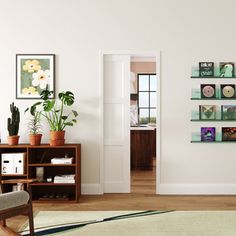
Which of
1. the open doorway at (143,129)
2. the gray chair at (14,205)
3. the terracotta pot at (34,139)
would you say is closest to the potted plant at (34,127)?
the terracotta pot at (34,139)

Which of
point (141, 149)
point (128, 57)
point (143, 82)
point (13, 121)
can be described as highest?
point (143, 82)

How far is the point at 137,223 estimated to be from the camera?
3.65 metres

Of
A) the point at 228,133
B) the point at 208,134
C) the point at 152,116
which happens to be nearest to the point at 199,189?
the point at 208,134

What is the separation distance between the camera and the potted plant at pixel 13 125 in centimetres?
459

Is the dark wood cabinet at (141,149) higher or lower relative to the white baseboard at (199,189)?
higher

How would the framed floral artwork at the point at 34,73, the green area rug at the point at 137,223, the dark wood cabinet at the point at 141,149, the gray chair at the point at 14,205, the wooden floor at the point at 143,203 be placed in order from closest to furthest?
the gray chair at the point at 14,205, the green area rug at the point at 137,223, the wooden floor at the point at 143,203, the framed floral artwork at the point at 34,73, the dark wood cabinet at the point at 141,149

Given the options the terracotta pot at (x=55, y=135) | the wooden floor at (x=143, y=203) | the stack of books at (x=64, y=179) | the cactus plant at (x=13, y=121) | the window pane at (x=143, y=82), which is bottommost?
the wooden floor at (x=143, y=203)

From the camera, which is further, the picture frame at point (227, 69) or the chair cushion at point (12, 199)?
the picture frame at point (227, 69)

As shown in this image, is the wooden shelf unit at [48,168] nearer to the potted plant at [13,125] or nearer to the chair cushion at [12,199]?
the potted plant at [13,125]

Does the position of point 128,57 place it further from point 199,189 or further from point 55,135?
point 199,189

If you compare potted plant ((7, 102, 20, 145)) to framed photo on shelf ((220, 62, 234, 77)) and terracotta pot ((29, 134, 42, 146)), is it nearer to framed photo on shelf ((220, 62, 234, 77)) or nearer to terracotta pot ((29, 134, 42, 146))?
terracotta pot ((29, 134, 42, 146))

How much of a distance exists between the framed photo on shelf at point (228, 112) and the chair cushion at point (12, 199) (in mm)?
3107

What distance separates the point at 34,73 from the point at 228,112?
2887 millimetres

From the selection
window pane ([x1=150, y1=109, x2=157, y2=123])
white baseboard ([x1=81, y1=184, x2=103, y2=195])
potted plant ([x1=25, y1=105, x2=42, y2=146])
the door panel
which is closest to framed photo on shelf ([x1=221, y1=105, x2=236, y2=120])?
the door panel
